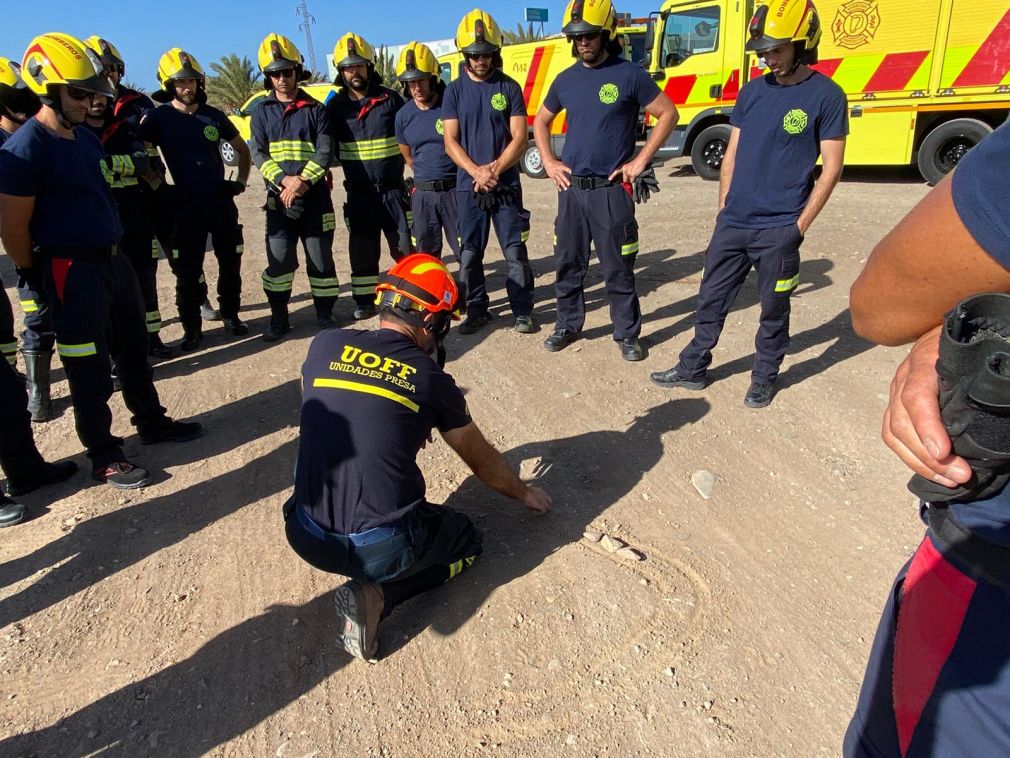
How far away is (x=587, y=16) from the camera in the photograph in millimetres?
4297

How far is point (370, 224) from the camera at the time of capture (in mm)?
5973

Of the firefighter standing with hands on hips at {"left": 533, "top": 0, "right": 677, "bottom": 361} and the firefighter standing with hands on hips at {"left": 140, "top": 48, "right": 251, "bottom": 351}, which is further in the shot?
the firefighter standing with hands on hips at {"left": 140, "top": 48, "right": 251, "bottom": 351}

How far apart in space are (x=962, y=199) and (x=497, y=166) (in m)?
4.48

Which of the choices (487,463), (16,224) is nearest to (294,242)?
(16,224)

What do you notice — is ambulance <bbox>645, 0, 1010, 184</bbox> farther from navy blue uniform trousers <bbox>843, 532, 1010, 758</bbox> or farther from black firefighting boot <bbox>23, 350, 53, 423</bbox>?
black firefighting boot <bbox>23, 350, 53, 423</bbox>

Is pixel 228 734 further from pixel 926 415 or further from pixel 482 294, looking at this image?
pixel 482 294

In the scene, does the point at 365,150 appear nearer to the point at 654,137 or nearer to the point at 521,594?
the point at 654,137

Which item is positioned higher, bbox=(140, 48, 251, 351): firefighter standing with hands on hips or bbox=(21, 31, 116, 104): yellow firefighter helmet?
bbox=(21, 31, 116, 104): yellow firefighter helmet

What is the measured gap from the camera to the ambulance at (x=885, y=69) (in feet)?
29.6

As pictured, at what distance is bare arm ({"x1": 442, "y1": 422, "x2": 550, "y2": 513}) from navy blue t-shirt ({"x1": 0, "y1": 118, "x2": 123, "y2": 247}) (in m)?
2.35

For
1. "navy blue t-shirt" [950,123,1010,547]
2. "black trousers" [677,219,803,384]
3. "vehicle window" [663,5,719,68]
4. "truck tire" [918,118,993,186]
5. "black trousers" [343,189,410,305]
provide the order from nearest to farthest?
"navy blue t-shirt" [950,123,1010,547], "black trousers" [677,219,803,384], "black trousers" [343,189,410,305], "truck tire" [918,118,993,186], "vehicle window" [663,5,719,68]

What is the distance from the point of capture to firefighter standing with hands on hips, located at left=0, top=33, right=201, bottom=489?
3.27m

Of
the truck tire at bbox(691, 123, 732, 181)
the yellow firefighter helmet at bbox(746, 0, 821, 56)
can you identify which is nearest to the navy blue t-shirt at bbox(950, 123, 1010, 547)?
the yellow firefighter helmet at bbox(746, 0, 821, 56)

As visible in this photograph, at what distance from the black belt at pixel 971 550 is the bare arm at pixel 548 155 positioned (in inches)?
156
